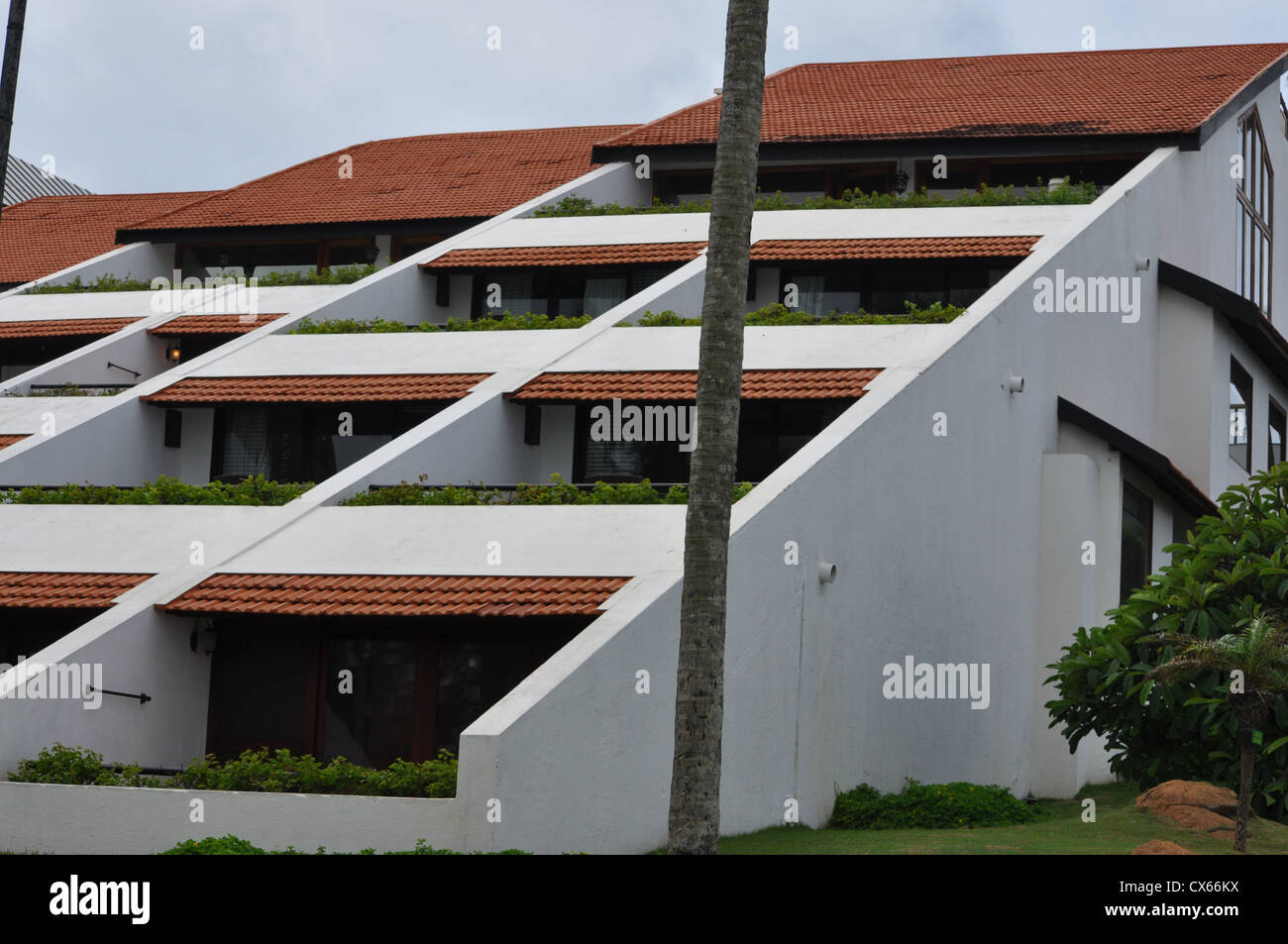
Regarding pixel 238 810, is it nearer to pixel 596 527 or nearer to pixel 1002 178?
pixel 596 527

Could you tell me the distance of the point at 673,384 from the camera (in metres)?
23.4

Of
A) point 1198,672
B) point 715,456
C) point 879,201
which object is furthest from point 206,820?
point 879,201

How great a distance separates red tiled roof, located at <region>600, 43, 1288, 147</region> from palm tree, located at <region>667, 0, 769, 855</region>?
19.7 meters

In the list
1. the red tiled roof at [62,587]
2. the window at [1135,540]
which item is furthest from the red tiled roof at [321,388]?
the window at [1135,540]

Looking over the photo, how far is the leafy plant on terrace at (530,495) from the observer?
19.9 m

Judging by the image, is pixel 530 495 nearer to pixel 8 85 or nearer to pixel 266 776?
pixel 266 776

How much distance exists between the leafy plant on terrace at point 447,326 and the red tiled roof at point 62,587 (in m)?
8.40

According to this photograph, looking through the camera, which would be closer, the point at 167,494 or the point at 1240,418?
the point at 167,494

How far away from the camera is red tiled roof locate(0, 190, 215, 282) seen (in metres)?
39.0

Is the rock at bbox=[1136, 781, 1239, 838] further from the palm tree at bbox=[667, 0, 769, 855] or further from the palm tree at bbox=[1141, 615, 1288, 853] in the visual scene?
the palm tree at bbox=[667, 0, 769, 855]

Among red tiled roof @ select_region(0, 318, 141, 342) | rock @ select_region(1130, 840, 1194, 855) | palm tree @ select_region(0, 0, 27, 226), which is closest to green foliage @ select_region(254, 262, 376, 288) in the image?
red tiled roof @ select_region(0, 318, 141, 342)

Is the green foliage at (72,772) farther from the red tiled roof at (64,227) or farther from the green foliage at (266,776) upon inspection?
the red tiled roof at (64,227)

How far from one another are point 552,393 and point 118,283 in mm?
14626

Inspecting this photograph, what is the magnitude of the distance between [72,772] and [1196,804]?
38.0ft
